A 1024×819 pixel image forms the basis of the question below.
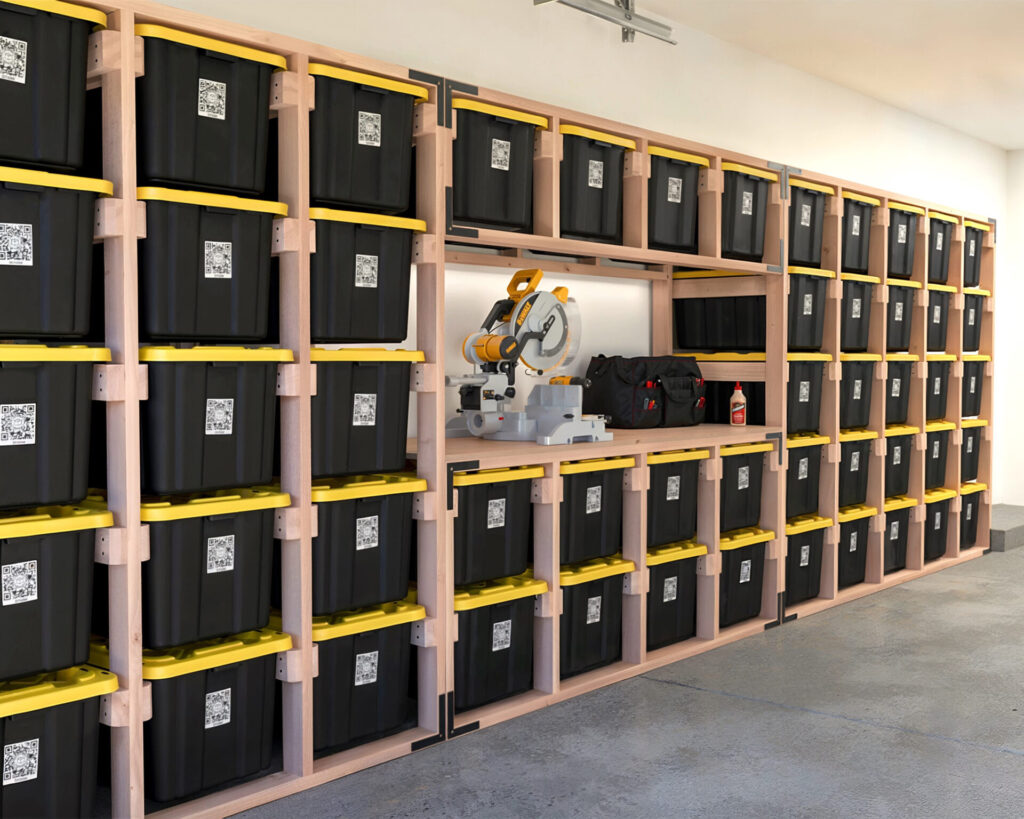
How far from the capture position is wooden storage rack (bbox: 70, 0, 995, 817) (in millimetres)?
2836

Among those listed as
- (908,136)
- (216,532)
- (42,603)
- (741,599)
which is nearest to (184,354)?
(216,532)

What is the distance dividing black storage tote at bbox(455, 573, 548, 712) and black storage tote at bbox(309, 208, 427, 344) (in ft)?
3.41

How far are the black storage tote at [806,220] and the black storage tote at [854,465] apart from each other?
3.35 feet

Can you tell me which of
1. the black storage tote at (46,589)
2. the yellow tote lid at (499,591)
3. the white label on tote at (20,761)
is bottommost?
the white label on tote at (20,761)

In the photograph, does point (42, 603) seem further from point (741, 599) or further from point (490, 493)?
point (741, 599)

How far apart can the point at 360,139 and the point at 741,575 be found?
9.47 ft

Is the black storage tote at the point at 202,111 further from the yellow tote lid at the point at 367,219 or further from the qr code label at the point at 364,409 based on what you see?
the qr code label at the point at 364,409

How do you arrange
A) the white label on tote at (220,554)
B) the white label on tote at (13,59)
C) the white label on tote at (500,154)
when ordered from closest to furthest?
the white label on tote at (13,59)
the white label on tote at (220,554)
the white label on tote at (500,154)

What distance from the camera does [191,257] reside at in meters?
2.96

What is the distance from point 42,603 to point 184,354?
761 millimetres

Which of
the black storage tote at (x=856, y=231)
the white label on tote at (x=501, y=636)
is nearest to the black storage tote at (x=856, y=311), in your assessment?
the black storage tote at (x=856, y=231)

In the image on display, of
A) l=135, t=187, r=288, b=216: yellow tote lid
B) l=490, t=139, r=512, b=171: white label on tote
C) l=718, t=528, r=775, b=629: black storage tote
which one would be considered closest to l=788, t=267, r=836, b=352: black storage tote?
l=718, t=528, r=775, b=629: black storage tote

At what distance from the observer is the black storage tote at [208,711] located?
2.96 meters

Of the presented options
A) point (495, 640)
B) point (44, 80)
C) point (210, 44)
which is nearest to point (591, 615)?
point (495, 640)
